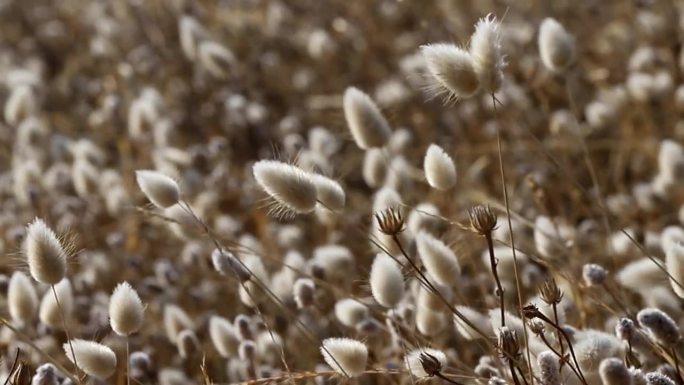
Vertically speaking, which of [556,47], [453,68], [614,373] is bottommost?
[614,373]

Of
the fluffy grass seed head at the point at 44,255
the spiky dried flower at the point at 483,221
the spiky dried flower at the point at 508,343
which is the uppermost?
the spiky dried flower at the point at 483,221

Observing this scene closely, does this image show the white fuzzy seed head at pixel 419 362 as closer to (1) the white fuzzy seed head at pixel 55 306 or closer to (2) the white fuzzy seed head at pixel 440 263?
(2) the white fuzzy seed head at pixel 440 263

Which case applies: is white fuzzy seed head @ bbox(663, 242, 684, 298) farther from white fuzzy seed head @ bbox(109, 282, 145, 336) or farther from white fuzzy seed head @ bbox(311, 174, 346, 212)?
white fuzzy seed head @ bbox(109, 282, 145, 336)

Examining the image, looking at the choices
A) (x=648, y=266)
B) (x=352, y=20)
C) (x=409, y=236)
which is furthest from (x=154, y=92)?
(x=648, y=266)

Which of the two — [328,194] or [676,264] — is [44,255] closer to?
[328,194]

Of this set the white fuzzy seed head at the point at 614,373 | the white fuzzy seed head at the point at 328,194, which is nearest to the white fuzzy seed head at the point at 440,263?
the white fuzzy seed head at the point at 328,194

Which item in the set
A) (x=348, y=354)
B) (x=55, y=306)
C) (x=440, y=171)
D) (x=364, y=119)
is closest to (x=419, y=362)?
(x=348, y=354)

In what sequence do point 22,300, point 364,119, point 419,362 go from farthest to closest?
point 364,119 → point 22,300 → point 419,362

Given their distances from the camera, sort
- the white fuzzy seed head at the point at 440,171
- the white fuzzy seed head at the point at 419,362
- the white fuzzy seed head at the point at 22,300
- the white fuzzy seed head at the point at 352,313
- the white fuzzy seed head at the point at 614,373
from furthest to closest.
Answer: the white fuzzy seed head at the point at 352,313
the white fuzzy seed head at the point at 22,300
the white fuzzy seed head at the point at 440,171
the white fuzzy seed head at the point at 419,362
the white fuzzy seed head at the point at 614,373
